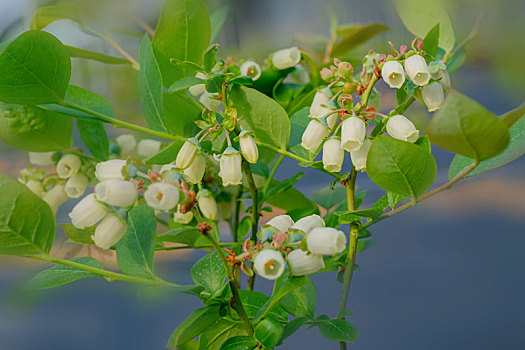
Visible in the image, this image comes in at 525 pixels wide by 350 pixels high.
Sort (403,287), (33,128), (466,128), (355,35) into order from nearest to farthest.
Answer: (466,128) → (33,128) → (355,35) → (403,287)

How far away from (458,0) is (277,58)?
107 centimetres

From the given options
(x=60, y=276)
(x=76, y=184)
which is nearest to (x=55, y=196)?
(x=76, y=184)

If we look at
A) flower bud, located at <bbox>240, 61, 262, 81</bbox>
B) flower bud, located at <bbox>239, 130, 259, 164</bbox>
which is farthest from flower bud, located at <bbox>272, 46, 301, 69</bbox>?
flower bud, located at <bbox>239, 130, 259, 164</bbox>

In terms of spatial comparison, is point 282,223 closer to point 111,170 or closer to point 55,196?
point 111,170

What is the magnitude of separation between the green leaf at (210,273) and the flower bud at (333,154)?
0.08 m

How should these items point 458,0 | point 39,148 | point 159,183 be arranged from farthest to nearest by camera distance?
point 458,0, point 39,148, point 159,183

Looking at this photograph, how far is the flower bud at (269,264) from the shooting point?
215 millimetres

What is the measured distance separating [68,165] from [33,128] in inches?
1.5

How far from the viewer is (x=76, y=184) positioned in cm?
36

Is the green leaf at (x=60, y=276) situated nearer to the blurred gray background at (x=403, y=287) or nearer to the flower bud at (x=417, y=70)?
the blurred gray background at (x=403, y=287)

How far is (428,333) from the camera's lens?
585 millimetres

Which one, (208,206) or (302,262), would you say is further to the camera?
(208,206)

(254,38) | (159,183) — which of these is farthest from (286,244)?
(254,38)

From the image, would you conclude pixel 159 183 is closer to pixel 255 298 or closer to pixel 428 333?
pixel 255 298
